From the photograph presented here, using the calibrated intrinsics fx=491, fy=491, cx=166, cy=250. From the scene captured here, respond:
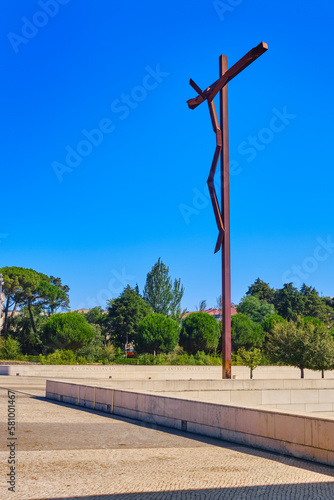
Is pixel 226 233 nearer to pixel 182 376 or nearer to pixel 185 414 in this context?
pixel 185 414

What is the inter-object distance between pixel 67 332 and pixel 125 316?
19445 millimetres

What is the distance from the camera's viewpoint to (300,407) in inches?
659

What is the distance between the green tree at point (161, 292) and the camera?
77625mm

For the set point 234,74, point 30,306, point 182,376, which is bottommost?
point 182,376

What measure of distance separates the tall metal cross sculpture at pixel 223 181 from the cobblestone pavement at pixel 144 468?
11155 millimetres

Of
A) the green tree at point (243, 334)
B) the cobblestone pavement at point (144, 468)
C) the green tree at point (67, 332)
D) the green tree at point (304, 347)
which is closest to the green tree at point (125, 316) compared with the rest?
the green tree at point (243, 334)

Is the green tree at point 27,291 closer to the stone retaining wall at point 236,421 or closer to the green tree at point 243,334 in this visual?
the green tree at point 243,334

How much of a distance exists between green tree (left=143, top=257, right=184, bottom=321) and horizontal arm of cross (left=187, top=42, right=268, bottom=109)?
56.7m

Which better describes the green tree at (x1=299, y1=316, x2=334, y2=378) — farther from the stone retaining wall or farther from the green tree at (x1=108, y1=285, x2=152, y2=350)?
the green tree at (x1=108, y1=285, x2=152, y2=350)

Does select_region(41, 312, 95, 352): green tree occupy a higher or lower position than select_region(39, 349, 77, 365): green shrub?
higher

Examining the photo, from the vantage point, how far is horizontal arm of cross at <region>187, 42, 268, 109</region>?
19.0m

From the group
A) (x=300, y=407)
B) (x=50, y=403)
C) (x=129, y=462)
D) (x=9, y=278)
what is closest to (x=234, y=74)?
(x=300, y=407)

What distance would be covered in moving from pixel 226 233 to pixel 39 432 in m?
13.9

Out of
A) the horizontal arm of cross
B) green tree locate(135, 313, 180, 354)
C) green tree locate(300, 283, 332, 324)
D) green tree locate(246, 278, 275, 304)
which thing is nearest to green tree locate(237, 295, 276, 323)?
green tree locate(300, 283, 332, 324)
